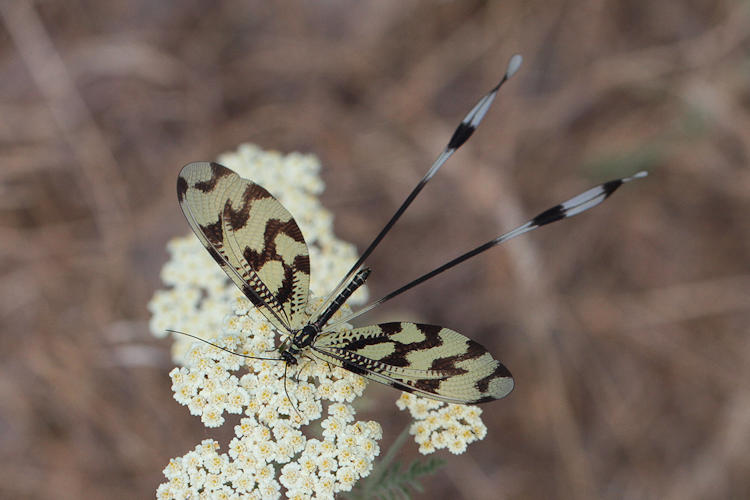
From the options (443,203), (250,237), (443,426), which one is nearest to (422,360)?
(443,426)

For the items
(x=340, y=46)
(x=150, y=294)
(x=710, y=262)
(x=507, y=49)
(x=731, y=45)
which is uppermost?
(x=340, y=46)

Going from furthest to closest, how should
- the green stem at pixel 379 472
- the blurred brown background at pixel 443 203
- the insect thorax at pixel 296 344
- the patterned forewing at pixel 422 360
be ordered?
the blurred brown background at pixel 443 203, the green stem at pixel 379 472, the insect thorax at pixel 296 344, the patterned forewing at pixel 422 360

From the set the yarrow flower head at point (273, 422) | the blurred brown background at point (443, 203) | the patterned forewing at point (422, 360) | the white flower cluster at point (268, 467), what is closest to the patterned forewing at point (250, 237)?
the yarrow flower head at point (273, 422)

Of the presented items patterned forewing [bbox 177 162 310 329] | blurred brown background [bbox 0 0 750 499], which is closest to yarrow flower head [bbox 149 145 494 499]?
patterned forewing [bbox 177 162 310 329]

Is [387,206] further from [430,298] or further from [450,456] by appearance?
[450,456]

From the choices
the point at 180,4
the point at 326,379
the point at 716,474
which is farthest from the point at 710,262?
the point at 180,4

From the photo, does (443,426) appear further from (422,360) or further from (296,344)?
(296,344)

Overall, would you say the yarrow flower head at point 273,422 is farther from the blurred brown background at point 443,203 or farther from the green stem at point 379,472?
the blurred brown background at point 443,203
